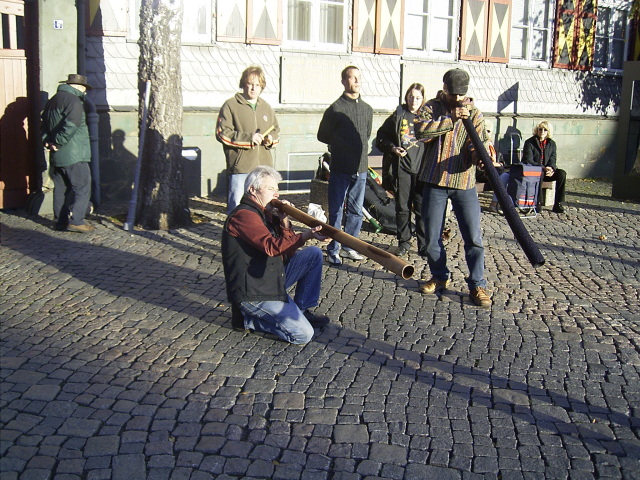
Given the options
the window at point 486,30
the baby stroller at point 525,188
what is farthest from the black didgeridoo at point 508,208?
the window at point 486,30

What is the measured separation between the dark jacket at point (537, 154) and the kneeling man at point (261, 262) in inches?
289

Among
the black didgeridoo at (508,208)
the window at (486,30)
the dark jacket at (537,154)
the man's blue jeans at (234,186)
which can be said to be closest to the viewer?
the black didgeridoo at (508,208)

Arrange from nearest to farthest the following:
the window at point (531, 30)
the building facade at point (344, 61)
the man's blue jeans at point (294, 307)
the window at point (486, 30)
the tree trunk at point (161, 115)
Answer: the man's blue jeans at point (294, 307)
the tree trunk at point (161, 115)
the building facade at point (344, 61)
the window at point (486, 30)
the window at point (531, 30)

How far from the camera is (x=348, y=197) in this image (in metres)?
8.60

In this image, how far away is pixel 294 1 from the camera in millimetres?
14188

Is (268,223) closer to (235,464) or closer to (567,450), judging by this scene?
(235,464)

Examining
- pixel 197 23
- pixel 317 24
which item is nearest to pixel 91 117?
pixel 197 23

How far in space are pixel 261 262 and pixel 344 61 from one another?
933 centimetres

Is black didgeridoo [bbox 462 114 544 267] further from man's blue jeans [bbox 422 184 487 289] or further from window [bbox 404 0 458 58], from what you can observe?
window [bbox 404 0 458 58]

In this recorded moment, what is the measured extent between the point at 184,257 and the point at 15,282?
5.86 ft

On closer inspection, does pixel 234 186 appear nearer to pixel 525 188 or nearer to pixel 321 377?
pixel 321 377

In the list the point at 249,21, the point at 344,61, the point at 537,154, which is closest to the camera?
the point at 537,154

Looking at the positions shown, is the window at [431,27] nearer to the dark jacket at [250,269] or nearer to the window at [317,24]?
the window at [317,24]

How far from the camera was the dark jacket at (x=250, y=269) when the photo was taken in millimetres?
5852
